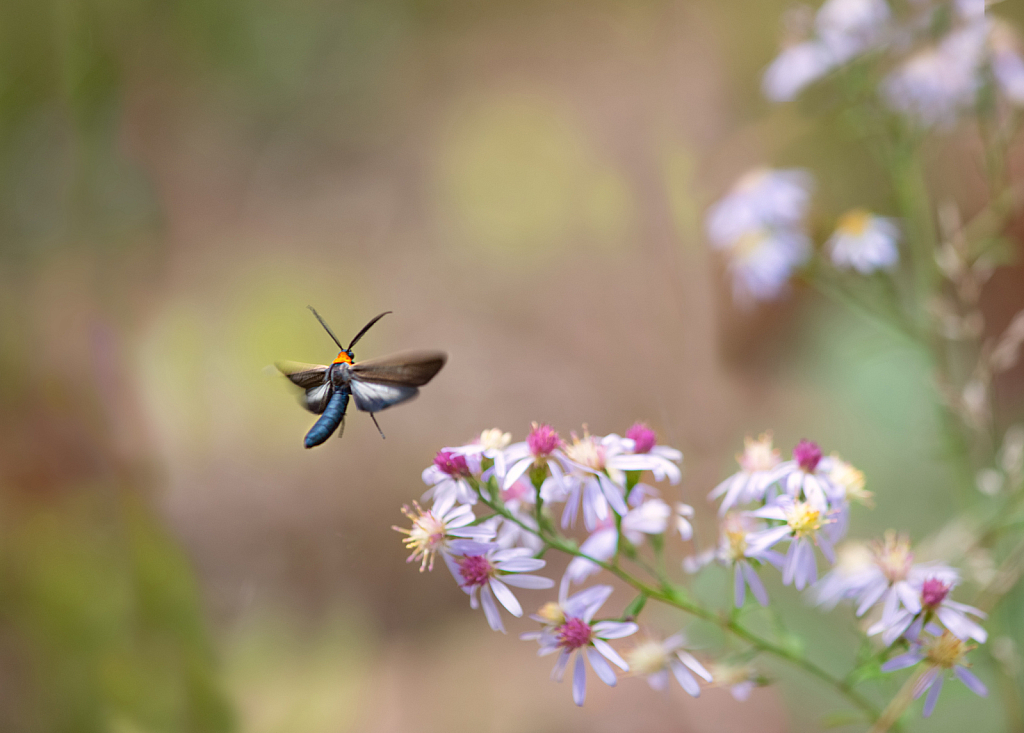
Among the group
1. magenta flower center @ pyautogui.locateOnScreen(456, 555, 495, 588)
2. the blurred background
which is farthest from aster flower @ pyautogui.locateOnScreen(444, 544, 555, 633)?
the blurred background

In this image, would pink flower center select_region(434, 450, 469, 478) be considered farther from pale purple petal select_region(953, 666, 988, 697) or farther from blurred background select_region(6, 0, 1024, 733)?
blurred background select_region(6, 0, 1024, 733)

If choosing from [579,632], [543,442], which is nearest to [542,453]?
[543,442]

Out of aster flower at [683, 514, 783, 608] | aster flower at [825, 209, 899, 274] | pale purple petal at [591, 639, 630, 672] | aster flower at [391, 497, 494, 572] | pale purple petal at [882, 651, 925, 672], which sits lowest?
pale purple petal at [591, 639, 630, 672]

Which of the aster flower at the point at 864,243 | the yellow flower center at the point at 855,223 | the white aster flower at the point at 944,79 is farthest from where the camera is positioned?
the yellow flower center at the point at 855,223

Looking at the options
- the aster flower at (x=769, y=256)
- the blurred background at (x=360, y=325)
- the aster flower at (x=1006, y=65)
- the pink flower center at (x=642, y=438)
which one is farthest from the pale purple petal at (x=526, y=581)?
the aster flower at (x=1006, y=65)

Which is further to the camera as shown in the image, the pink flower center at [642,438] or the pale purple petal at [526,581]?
the pink flower center at [642,438]

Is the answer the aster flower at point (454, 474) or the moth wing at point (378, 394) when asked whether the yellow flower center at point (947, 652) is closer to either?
the aster flower at point (454, 474)

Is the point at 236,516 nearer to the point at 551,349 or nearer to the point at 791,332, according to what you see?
the point at 551,349
